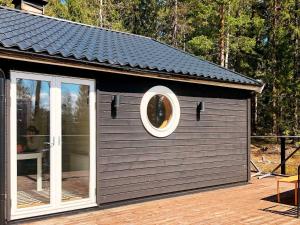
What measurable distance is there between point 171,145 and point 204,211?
5.04 feet

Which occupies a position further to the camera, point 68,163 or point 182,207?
point 182,207

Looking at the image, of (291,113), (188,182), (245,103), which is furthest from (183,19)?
(188,182)

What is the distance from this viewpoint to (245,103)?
27.5ft

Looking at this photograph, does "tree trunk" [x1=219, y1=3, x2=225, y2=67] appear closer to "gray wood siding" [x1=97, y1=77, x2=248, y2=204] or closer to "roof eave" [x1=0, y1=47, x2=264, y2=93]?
"gray wood siding" [x1=97, y1=77, x2=248, y2=204]

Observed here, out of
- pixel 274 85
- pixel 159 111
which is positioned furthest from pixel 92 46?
pixel 274 85

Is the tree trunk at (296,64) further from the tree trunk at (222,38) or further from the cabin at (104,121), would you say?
the cabin at (104,121)

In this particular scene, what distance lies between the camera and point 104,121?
6.06m

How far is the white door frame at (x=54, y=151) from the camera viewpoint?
16.6ft

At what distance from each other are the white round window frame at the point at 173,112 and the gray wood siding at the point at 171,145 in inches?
3.1

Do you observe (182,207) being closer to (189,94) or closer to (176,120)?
(176,120)

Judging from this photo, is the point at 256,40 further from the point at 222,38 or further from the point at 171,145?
the point at 171,145

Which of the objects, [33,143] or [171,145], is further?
[171,145]

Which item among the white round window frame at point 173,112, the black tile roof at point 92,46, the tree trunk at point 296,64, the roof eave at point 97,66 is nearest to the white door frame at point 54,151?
the roof eave at point 97,66

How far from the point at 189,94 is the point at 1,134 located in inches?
146
